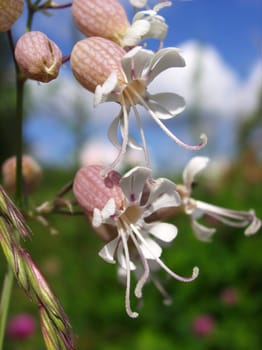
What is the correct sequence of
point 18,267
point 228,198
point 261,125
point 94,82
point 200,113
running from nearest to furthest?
point 18,267 < point 94,82 < point 228,198 < point 200,113 < point 261,125

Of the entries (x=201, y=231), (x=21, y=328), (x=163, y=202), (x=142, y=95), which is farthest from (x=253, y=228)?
(x=21, y=328)

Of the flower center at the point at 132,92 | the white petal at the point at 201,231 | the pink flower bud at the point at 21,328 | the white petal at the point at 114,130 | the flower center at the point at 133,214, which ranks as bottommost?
the pink flower bud at the point at 21,328

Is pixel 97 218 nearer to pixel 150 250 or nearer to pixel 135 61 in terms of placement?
pixel 150 250

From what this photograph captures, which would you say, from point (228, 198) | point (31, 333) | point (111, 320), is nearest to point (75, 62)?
point (31, 333)

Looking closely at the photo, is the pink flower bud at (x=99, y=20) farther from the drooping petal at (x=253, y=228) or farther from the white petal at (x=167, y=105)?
the drooping petal at (x=253, y=228)

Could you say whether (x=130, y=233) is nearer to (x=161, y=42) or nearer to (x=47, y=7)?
(x=161, y=42)

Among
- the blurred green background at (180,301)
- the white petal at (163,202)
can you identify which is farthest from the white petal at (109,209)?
the blurred green background at (180,301)

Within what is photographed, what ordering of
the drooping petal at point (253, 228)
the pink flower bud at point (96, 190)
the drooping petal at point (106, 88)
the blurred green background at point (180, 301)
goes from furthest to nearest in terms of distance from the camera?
the blurred green background at point (180, 301) → the drooping petal at point (253, 228) → the pink flower bud at point (96, 190) → the drooping petal at point (106, 88)
